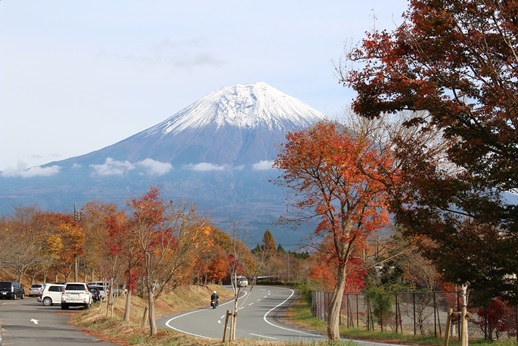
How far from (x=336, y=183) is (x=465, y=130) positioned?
34.6 ft

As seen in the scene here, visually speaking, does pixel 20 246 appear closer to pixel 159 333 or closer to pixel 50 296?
pixel 50 296

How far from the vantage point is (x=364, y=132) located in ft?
77.2

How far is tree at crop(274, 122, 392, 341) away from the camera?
69.5 feet

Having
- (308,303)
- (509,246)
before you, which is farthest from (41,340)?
(308,303)

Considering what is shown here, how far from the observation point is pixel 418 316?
3469 centimetres

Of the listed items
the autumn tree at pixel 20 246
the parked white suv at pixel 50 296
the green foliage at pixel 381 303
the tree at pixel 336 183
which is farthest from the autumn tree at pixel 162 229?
the autumn tree at pixel 20 246

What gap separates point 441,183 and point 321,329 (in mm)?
25970

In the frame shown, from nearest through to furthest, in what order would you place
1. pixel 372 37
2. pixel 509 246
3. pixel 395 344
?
pixel 509 246 → pixel 372 37 → pixel 395 344

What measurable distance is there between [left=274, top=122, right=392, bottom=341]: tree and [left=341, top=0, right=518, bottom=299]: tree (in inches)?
324

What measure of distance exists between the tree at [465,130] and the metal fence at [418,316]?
24.0 ft

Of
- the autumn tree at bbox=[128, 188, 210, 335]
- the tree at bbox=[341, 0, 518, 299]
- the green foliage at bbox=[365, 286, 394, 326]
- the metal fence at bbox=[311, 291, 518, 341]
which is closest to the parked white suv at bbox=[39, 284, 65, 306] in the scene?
the metal fence at bbox=[311, 291, 518, 341]

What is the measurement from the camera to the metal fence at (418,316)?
24.5 metres

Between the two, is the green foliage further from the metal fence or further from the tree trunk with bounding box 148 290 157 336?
the tree trunk with bounding box 148 290 157 336

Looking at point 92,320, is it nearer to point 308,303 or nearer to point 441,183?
point 441,183
